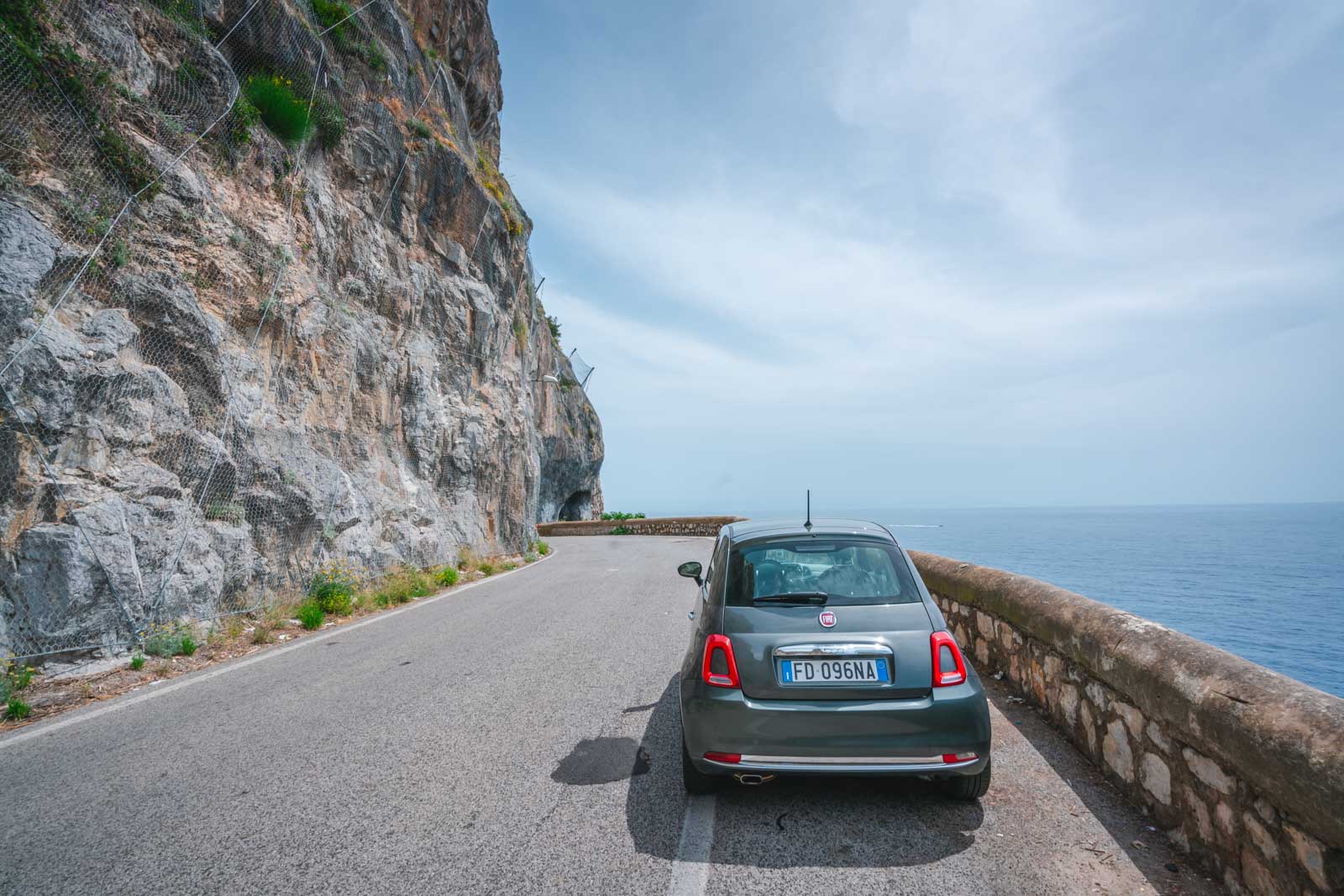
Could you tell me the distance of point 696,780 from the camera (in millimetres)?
3463

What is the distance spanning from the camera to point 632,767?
385 cm

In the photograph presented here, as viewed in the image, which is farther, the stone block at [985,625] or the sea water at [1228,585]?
the sea water at [1228,585]

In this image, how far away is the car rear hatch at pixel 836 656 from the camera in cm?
322

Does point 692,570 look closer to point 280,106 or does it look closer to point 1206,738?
point 1206,738

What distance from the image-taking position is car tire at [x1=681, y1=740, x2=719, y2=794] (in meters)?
3.45

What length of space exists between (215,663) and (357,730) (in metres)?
3.24

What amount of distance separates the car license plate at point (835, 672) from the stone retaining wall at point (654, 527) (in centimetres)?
2586

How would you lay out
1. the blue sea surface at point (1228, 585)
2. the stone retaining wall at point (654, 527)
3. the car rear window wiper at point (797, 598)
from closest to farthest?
the car rear window wiper at point (797, 598) < the blue sea surface at point (1228, 585) < the stone retaining wall at point (654, 527)

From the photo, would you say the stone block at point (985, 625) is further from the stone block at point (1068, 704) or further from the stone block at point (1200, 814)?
the stone block at point (1200, 814)

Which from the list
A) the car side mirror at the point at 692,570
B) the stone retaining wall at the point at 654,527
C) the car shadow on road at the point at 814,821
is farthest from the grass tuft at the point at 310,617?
the stone retaining wall at the point at 654,527

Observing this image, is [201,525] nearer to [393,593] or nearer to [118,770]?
[393,593]

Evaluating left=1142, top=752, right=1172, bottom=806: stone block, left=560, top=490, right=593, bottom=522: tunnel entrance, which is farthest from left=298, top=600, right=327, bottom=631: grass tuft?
left=560, top=490, right=593, bottom=522: tunnel entrance

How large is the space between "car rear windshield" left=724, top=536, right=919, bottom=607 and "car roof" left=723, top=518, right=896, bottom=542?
0.10m

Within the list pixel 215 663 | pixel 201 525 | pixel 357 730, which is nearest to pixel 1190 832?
pixel 357 730
